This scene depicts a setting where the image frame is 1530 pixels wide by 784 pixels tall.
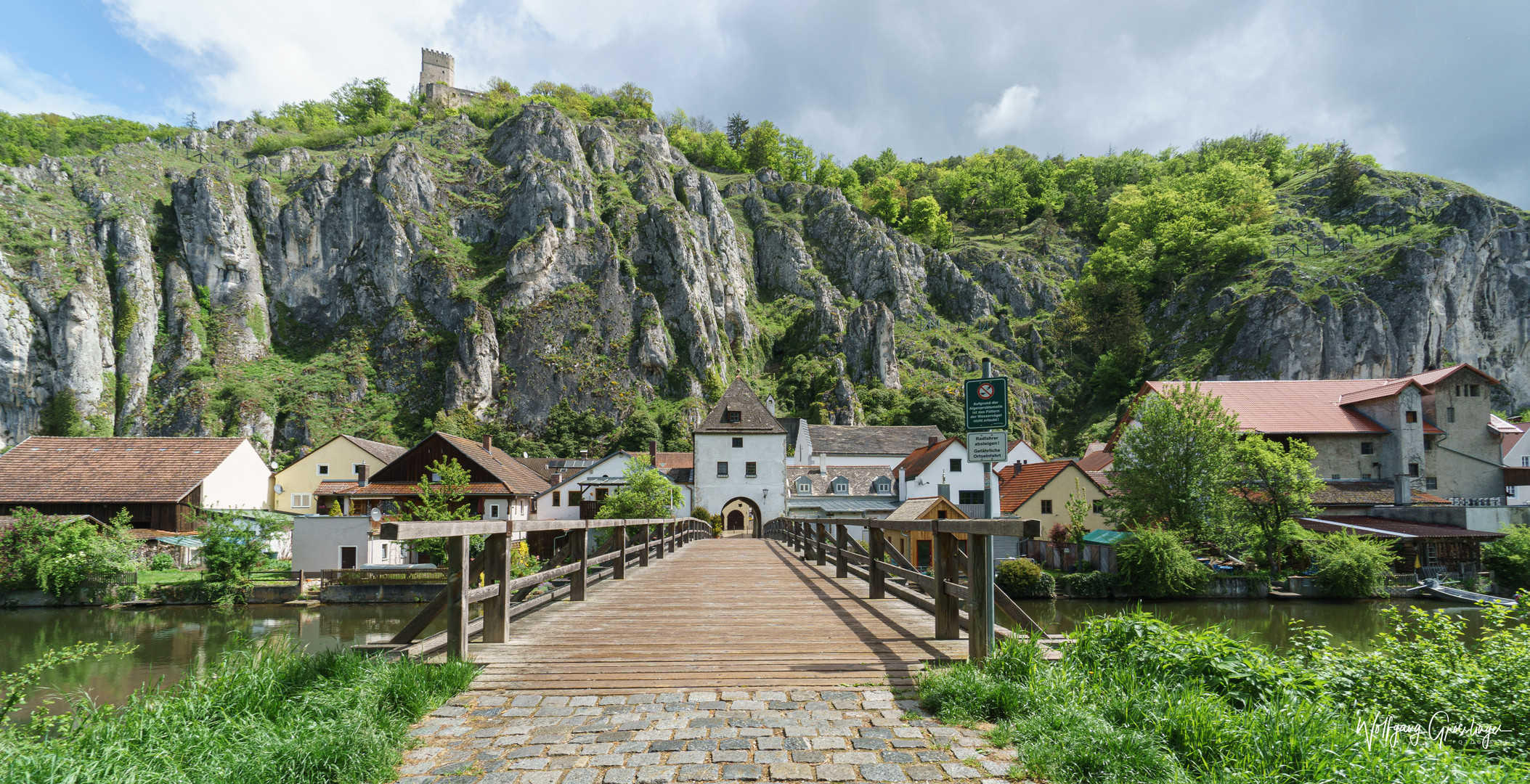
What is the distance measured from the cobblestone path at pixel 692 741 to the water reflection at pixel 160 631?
44.2ft

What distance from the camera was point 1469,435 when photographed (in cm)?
3738

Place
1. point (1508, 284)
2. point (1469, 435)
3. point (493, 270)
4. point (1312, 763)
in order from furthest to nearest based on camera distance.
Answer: point (493, 270) < point (1508, 284) < point (1469, 435) < point (1312, 763)

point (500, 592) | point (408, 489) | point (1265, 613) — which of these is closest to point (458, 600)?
point (500, 592)

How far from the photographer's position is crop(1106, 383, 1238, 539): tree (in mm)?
28125

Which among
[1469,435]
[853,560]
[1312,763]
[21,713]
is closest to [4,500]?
[21,713]

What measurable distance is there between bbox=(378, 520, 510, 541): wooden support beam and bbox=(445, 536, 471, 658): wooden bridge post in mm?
144

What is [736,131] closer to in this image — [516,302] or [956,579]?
[516,302]

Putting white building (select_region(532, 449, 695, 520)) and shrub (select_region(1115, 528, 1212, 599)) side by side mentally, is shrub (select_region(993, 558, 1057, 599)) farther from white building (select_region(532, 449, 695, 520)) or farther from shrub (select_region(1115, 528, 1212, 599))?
white building (select_region(532, 449, 695, 520))

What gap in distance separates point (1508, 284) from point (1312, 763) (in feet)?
298

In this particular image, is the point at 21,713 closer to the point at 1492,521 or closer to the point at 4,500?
the point at 4,500

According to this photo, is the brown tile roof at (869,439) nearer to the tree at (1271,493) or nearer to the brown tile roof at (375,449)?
the tree at (1271,493)

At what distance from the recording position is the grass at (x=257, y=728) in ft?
9.42

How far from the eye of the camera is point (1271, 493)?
92.0 ft

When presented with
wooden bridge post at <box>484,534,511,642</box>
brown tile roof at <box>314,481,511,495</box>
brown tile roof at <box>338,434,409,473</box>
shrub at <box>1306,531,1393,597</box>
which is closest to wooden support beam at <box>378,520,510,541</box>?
wooden bridge post at <box>484,534,511,642</box>
